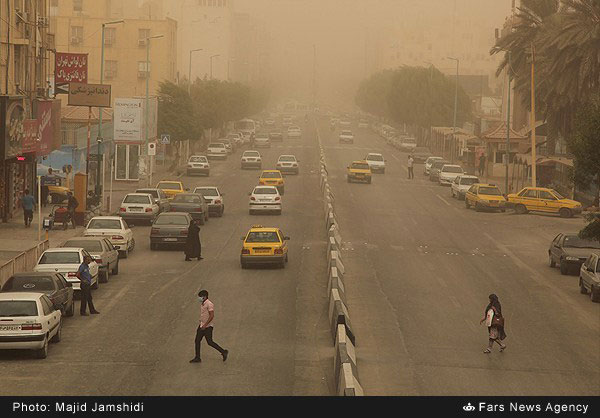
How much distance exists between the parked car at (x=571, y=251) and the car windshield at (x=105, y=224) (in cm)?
1615

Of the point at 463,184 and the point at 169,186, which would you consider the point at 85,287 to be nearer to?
the point at 169,186

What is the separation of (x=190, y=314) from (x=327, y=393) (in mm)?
9312

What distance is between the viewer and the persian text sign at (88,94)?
60.3m

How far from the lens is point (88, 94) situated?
60719mm

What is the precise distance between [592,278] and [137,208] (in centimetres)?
2367

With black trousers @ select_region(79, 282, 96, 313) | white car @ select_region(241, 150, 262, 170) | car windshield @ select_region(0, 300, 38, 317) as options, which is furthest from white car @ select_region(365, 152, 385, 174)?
car windshield @ select_region(0, 300, 38, 317)

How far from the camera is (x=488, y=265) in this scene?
43.6 meters

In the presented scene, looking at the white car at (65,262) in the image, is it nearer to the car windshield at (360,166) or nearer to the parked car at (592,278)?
the parked car at (592,278)

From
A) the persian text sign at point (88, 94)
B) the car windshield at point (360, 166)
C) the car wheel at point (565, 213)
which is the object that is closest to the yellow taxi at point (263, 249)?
the persian text sign at point (88, 94)

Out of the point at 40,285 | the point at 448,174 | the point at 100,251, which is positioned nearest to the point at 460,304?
the point at 100,251

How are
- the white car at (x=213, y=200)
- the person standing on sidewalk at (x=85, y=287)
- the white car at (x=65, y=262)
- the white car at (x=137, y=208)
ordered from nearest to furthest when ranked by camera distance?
the person standing on sidewalk at (x=85, y=287) → the white car at (x=65, y=262) → the white car at (x=137, y=208) → the white car at (x=213, y=200)

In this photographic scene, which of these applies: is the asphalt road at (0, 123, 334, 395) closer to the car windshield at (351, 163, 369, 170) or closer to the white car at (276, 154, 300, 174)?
the car windshield at (351, 163, 369, 170)

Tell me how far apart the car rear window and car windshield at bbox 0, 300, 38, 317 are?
11509 millimetres
